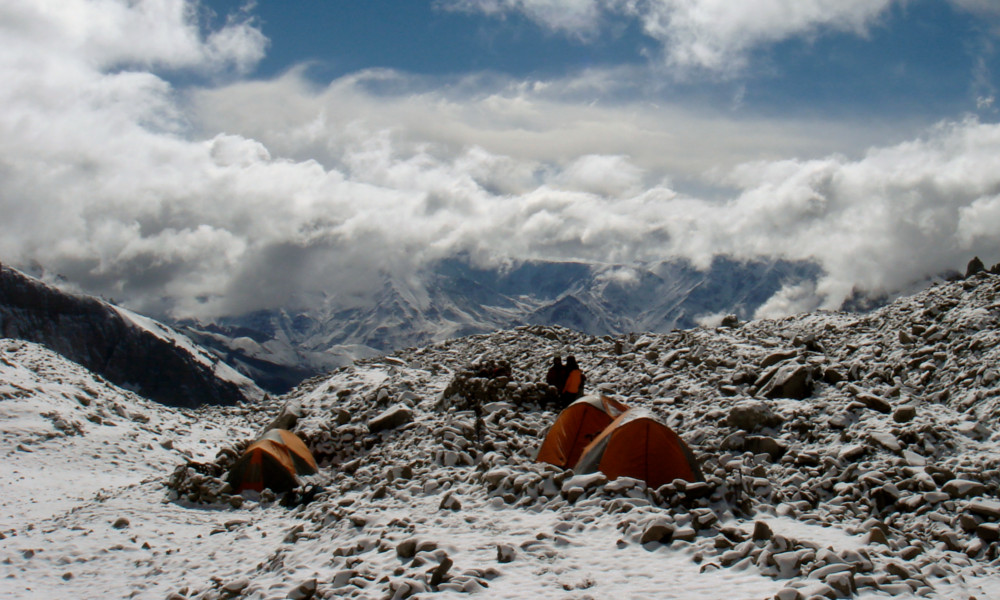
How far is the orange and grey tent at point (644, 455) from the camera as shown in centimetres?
1445

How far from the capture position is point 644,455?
14.7 metres

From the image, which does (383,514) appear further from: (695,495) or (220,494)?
(220,494)

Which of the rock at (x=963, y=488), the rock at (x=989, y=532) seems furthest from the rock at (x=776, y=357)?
the rock at (x=989, y=532)

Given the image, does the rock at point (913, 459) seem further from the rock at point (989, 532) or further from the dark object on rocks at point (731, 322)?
the dark object on rocks at point (731, 322)

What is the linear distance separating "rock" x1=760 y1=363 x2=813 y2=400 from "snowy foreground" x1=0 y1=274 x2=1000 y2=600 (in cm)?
9

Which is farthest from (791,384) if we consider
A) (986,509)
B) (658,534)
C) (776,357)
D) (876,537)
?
(658,534)

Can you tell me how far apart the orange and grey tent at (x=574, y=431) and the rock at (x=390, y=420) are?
7197 mm

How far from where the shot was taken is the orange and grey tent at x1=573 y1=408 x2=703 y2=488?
14453mm

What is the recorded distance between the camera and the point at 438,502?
1406 centimetres

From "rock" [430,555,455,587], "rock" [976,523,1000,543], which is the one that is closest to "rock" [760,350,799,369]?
"rock" [976,523,1000,543]

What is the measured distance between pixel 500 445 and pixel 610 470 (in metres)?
4.34

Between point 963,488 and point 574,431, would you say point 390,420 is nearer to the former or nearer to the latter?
point 574,431

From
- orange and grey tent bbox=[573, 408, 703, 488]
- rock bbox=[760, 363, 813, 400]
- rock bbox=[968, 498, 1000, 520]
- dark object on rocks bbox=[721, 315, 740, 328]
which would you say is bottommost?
rock bbox=[968, 498, 1000, 520]

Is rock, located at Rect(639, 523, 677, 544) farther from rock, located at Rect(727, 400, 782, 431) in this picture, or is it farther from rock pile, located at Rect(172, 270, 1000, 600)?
rock, located at Rect(727, 400, 782, 431)
